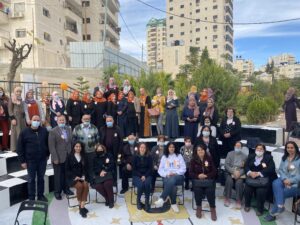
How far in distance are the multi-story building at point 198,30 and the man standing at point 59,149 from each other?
5974 cm

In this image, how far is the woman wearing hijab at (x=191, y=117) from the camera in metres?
7.62

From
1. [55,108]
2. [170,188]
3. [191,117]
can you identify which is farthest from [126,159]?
[55,108]

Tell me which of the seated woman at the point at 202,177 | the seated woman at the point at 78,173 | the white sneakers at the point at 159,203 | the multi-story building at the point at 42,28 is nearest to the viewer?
the seated woman at the point at 202,177

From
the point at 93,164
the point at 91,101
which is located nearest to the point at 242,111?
the point at 91,101

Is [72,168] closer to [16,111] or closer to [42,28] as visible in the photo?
[16,111]

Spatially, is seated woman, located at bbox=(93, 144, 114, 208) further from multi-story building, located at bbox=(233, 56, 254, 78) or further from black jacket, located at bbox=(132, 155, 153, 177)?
A: multi-story building, located at bbox=(233, 56, 254, 78)

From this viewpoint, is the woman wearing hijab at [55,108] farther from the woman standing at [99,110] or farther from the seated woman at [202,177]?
the seated woman at [202,177]

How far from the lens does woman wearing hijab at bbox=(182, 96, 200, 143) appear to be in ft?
25.0

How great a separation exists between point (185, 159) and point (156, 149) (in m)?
0.67

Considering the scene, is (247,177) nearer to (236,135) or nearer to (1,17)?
(236,135)

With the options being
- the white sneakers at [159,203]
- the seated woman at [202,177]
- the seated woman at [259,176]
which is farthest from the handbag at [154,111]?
the seated woman at [259,176]

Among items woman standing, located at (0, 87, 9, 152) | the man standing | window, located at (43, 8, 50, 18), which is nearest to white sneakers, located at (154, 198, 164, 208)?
the man standing

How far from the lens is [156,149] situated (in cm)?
652

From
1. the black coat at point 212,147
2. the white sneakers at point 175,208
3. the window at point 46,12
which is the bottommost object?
the white sneakers at point 175,208
